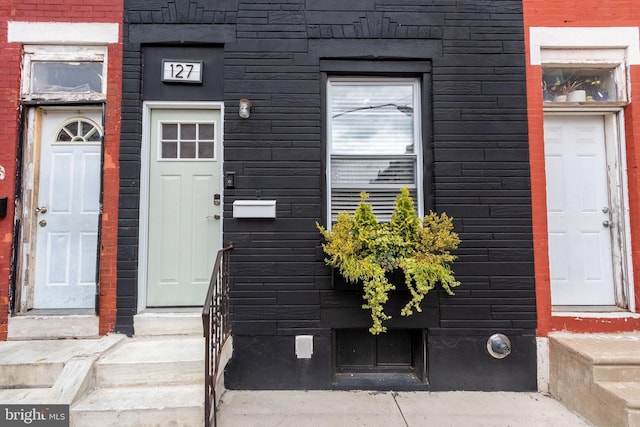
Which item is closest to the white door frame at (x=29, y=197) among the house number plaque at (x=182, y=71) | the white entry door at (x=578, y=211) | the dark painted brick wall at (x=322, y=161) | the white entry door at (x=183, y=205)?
the white entry door at (x=183, y=205)

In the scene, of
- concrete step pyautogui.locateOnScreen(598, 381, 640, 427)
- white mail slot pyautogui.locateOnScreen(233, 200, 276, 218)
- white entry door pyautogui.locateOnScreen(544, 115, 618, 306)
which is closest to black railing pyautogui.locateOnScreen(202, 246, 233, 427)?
white mail slot pyautogui.locateOnScreen(233, 200, 276, 218)

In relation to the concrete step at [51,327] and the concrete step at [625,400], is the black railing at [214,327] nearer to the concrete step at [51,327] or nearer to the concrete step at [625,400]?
the concrete step at [51,327]

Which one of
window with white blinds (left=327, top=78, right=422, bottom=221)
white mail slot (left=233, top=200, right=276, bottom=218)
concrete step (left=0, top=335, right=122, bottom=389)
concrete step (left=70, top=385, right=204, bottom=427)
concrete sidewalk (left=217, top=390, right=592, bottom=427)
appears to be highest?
window with white blinds (left=327, top=78, right=422, bottom=221)

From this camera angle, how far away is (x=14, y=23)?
11.8ft

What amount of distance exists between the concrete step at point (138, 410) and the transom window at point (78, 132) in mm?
2495

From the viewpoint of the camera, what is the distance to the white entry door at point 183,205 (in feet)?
12.0

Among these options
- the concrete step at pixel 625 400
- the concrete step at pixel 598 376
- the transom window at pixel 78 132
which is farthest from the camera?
the transom window at pixel 78 132

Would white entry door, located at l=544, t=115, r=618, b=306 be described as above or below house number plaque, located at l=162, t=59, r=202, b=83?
below

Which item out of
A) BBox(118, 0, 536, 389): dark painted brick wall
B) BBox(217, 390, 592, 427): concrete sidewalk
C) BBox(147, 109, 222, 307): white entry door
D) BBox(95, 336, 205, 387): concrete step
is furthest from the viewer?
BBox(147, 109, 222, 307): white entry door

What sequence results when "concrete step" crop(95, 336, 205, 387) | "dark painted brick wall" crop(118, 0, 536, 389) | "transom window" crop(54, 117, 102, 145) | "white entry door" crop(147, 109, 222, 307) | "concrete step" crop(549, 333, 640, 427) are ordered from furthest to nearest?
"transom window" crop(54, 117, 102, 145), "white entry door" crop(147, 109, 222, 307), "dark painted brick wall" crop(118, 0, 536, 389), "concrete step" crop(95, 336, 205, 387), "concrete step" crop(549, 333, 640, 427)

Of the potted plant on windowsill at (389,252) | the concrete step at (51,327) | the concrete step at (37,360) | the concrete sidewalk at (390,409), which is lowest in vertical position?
the concrete sidewalk at (390,409)

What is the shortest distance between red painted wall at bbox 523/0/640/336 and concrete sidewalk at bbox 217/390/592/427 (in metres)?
0.76

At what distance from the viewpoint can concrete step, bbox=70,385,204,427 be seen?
262 cm

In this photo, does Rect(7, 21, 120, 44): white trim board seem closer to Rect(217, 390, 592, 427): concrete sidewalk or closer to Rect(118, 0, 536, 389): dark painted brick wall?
Rect(118, 0, 536, 389): dark painted brick wall
